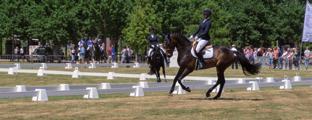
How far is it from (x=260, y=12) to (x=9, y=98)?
7367cm

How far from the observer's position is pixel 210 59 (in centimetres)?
2175

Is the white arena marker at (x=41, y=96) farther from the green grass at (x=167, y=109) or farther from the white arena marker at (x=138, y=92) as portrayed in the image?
the white arena marker at (x=138, y=92)

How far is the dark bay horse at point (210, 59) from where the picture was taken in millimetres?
21719

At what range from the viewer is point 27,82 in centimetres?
3375

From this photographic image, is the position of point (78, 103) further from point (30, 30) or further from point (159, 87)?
point (30, 30)

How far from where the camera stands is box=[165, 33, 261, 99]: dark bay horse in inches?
855

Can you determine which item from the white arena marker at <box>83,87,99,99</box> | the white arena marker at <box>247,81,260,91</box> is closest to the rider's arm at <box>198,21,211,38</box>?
the white arena marker at <box>83,87,99,99</box>

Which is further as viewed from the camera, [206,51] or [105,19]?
[105,19]

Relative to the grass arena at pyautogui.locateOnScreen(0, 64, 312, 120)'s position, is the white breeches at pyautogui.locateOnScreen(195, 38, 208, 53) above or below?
above

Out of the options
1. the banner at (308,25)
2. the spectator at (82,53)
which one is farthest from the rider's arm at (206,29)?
the spectator at (82,53)

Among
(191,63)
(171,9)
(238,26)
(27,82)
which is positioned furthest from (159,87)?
(238,26)

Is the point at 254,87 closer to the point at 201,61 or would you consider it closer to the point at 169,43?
the point at 169,43

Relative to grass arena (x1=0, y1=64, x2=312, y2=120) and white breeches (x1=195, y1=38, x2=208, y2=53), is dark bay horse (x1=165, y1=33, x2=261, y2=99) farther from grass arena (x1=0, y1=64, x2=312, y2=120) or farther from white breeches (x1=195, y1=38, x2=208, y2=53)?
grass arena (x1=0, y1=64, x2=312, y2=120)

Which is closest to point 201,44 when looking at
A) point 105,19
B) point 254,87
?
point 254,87
